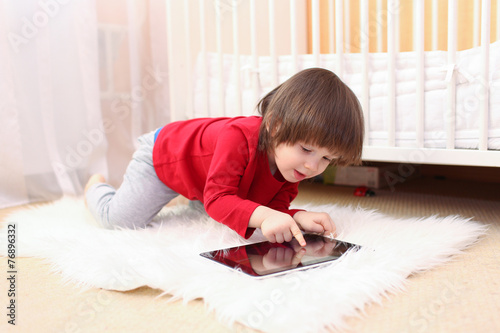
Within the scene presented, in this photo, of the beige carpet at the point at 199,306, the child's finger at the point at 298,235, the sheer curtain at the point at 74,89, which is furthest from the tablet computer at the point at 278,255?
the sheer curtain at the point at 74,89

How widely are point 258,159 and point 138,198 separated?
329 millimetres

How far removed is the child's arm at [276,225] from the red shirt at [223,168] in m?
0.02

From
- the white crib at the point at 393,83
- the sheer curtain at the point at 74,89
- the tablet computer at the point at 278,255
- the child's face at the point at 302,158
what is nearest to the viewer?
the tablet computer at the point at 278,255

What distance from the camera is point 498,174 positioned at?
172 centimetres

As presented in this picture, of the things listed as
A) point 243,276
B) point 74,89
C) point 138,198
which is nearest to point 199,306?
Result: point 243,276

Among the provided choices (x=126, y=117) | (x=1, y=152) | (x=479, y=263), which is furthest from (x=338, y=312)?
(x=126, y=117)

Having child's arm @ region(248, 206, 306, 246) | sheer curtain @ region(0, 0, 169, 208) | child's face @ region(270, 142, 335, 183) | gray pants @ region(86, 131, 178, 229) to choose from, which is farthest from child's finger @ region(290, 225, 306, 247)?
sheer curtain @ region(0, 0, 169, 208)

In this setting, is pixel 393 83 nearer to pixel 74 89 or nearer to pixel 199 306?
pixel 199 306

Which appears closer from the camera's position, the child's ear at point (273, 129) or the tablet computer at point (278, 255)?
the tablet computer at point (278, 255)

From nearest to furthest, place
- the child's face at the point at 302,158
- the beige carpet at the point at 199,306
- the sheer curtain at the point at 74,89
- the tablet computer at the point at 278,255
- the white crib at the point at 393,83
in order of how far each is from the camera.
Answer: the beige carpet at the point at 199,306 < the tablet computer at the point at 278,255 < the child's face at the point at 302,158 < the white crib at the point at 393,83 < the sheer curtain at the point at 74,89

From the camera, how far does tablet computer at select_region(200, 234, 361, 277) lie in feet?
2.26

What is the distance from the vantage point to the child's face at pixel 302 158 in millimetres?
793

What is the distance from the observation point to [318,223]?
2.94 feet

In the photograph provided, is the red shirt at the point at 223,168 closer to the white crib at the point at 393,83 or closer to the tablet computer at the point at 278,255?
the tablet computer at the point at 278,255
